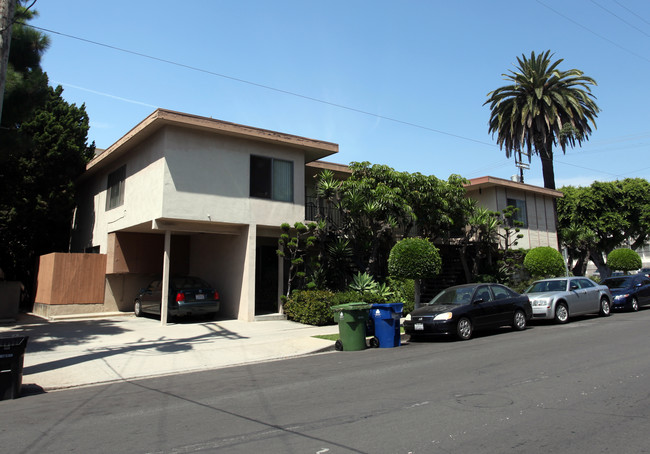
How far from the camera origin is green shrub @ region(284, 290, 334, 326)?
1506 centimetres

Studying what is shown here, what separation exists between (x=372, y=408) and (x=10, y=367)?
5.54m

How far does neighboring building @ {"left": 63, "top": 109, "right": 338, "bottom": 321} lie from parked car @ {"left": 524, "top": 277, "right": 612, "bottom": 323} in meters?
8.45

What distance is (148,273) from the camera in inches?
728

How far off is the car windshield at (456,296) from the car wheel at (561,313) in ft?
12.9

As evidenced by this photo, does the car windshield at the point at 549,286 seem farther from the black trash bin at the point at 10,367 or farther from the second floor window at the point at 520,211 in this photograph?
the black trash bin at the point at 10,367

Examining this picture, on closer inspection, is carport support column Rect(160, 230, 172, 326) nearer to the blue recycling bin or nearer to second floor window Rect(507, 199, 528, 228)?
the blue recycling bin

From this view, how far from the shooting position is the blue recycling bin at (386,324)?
1119cm

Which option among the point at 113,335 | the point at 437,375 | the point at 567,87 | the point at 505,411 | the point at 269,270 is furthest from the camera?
the point at 567,87

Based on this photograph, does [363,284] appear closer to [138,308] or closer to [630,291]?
[138,308]

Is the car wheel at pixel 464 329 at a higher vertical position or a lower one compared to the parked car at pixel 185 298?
lower

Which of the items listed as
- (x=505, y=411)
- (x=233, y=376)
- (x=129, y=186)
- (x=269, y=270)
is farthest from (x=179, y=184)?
(x=505, y=411)

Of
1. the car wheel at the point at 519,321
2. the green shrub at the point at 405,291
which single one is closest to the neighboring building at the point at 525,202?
the green shrub at the point at 405,291

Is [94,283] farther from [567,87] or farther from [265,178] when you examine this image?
[567,87]

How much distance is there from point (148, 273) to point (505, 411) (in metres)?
16.0
